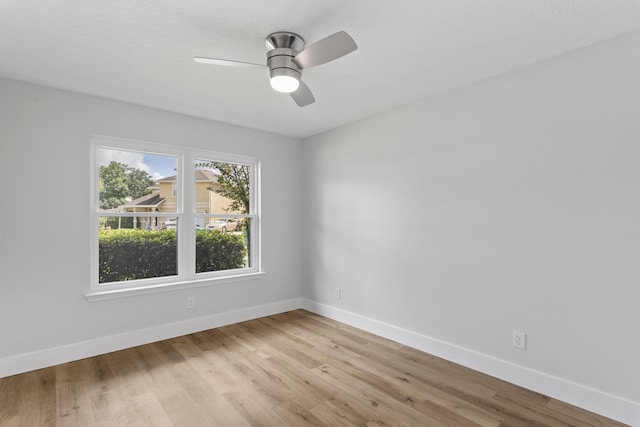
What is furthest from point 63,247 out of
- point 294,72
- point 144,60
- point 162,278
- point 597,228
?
point 597,228

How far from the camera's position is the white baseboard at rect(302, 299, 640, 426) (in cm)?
214

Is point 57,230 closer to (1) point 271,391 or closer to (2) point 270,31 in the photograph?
(1) point 271,391

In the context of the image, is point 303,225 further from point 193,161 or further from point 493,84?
→ point 493,84

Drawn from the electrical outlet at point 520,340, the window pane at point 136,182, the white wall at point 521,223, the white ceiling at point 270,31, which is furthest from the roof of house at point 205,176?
the electrical outlet at point 520,340

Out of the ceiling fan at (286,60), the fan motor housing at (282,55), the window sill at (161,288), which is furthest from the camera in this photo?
the window sill at (161,288)

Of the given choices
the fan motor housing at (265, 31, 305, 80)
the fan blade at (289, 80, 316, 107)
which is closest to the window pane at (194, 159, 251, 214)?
the fan blade at (289, 80, 316, 107)

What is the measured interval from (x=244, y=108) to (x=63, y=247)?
2207 millimetres

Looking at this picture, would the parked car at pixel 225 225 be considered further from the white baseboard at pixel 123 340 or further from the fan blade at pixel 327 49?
the fan blade at pixel 327 49

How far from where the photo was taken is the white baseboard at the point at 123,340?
2789 millimetres

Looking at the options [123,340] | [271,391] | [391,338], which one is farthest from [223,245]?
[391,338]

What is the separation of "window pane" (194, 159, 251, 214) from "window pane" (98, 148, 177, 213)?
0.31 m

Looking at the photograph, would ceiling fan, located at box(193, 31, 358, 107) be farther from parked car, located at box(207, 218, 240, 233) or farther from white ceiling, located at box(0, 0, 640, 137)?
parked car, located at box(207, 218, 240, 233)

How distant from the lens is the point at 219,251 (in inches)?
163

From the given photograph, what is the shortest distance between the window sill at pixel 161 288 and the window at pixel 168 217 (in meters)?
0.01
